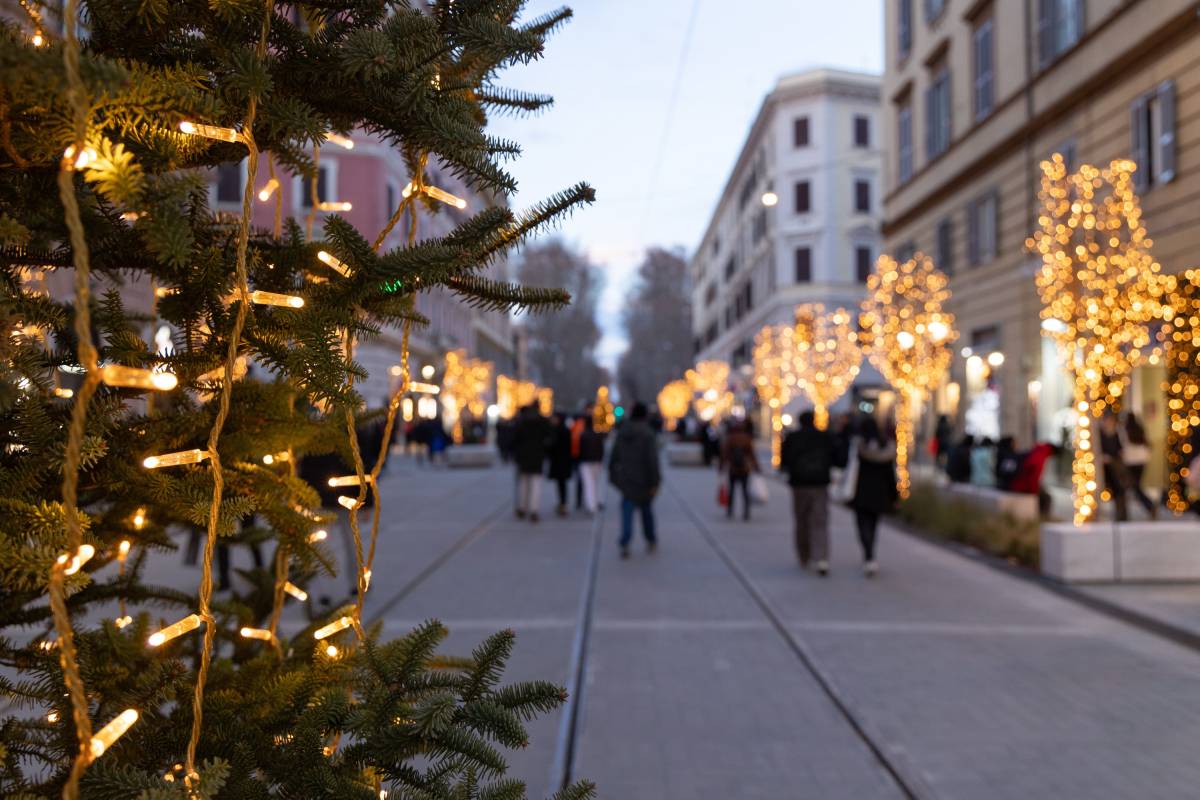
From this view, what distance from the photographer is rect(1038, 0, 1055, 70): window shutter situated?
71.6 feet

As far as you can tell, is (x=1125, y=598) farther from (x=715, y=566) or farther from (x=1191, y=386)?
(x=1191, y=386)

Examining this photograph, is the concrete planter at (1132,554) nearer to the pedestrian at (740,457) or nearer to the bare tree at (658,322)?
the pedestrian at (740,457)

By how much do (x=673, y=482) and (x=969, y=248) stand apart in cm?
970

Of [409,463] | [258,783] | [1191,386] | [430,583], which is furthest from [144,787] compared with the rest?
[409,463]

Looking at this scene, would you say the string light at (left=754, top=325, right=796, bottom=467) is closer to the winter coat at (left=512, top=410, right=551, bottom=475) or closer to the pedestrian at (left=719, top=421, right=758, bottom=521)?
the pedestrian at (left=719, top=421, right=758, bottom=521)

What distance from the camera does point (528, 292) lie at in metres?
2.01

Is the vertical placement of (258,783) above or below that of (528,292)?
below

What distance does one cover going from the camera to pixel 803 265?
55750 millimetres

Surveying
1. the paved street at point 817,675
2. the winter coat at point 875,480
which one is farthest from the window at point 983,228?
the winter coat at point 875,480

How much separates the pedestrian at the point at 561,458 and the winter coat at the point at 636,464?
477 centimetres

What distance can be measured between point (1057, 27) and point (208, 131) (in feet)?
76.9

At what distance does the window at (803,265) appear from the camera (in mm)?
55531

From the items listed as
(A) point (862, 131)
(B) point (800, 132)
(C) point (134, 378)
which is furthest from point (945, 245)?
(C) point (134, 378)

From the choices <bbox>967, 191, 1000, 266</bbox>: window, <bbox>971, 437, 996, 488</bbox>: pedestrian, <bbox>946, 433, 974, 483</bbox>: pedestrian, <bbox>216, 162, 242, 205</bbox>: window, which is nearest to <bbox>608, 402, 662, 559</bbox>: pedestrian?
<bbox>971, 437, 996, 488</bbox>: pedestrian
